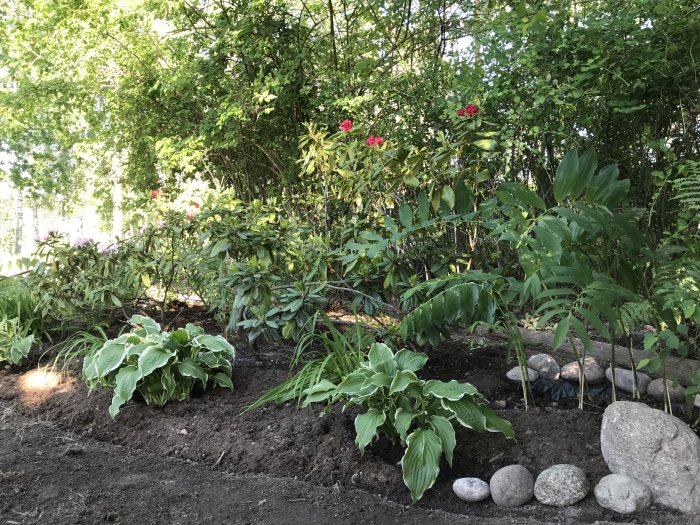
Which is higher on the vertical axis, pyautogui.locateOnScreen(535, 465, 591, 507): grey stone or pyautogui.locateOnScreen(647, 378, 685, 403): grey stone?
pyautogui.locateOnScreen(535, 465, 591, 507): grey stone

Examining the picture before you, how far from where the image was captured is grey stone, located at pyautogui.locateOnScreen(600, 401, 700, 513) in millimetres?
1905

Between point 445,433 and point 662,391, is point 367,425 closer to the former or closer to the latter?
point 445,433

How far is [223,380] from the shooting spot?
301cm

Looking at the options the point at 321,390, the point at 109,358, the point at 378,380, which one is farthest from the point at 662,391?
the point at 109,358

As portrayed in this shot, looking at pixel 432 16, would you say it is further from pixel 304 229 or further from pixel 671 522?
pixel 671 522

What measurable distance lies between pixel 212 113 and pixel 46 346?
265cm

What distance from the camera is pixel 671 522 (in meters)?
1.80

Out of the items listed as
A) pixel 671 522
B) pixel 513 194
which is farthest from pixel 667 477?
pixel 513 194

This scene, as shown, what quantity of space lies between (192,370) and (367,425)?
1.17 m

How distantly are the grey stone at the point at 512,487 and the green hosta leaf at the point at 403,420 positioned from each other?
0.38m

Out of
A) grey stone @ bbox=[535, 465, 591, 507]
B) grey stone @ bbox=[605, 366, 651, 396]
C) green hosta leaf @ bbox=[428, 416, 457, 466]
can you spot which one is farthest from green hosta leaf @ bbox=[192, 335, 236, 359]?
grey stone @ bbox=[605, 366, 651, 396]

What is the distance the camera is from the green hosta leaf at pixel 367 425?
2.07 metres

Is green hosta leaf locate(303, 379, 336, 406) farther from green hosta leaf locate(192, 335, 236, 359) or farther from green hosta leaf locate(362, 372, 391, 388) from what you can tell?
green hosta leaf locate(192, 335, 236, 359)

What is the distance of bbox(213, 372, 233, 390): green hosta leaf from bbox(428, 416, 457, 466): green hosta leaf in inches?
52.2
